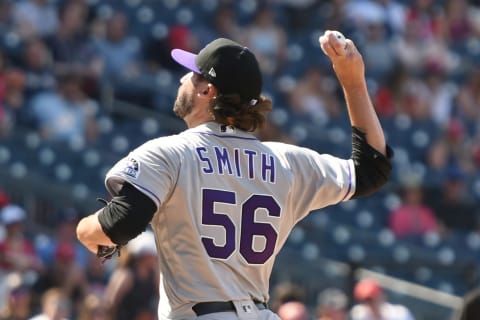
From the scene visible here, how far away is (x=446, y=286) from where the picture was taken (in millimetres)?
11023

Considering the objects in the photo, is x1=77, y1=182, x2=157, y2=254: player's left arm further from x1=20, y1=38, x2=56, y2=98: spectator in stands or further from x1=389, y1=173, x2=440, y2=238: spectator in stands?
x1=389, y1=173, x2=440, y2=238: spectator in stands

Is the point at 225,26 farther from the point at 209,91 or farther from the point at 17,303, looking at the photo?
the point at 209,91

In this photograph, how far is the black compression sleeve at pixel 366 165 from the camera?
4102 mm

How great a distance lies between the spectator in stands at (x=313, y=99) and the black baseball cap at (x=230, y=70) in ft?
31.1

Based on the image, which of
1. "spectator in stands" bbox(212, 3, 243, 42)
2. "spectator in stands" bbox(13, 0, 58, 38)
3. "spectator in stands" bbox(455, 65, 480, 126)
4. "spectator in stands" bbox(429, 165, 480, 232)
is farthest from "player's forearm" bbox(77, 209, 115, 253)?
"spectator in stands" bbox(455, 65, 480, 126)

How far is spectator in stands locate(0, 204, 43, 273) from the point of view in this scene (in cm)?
900

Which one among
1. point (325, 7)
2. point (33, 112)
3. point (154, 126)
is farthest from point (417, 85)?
point (33, 112)

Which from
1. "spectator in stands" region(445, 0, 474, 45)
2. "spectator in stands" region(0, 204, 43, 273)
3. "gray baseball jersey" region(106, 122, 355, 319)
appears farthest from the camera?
"spectator in stands" region(445, 0, 474, 45)

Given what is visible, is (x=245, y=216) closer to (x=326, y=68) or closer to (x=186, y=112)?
(x=186, y=112)

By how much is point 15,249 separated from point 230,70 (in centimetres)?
562

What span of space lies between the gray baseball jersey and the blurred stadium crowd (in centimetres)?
389

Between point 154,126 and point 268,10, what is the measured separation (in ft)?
10.4

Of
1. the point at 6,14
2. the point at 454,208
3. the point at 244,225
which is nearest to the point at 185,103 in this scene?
the point at 244,225

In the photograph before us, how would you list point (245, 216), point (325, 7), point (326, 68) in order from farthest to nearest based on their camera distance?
point (325, 7), point (326, 68), point (245, 216)
